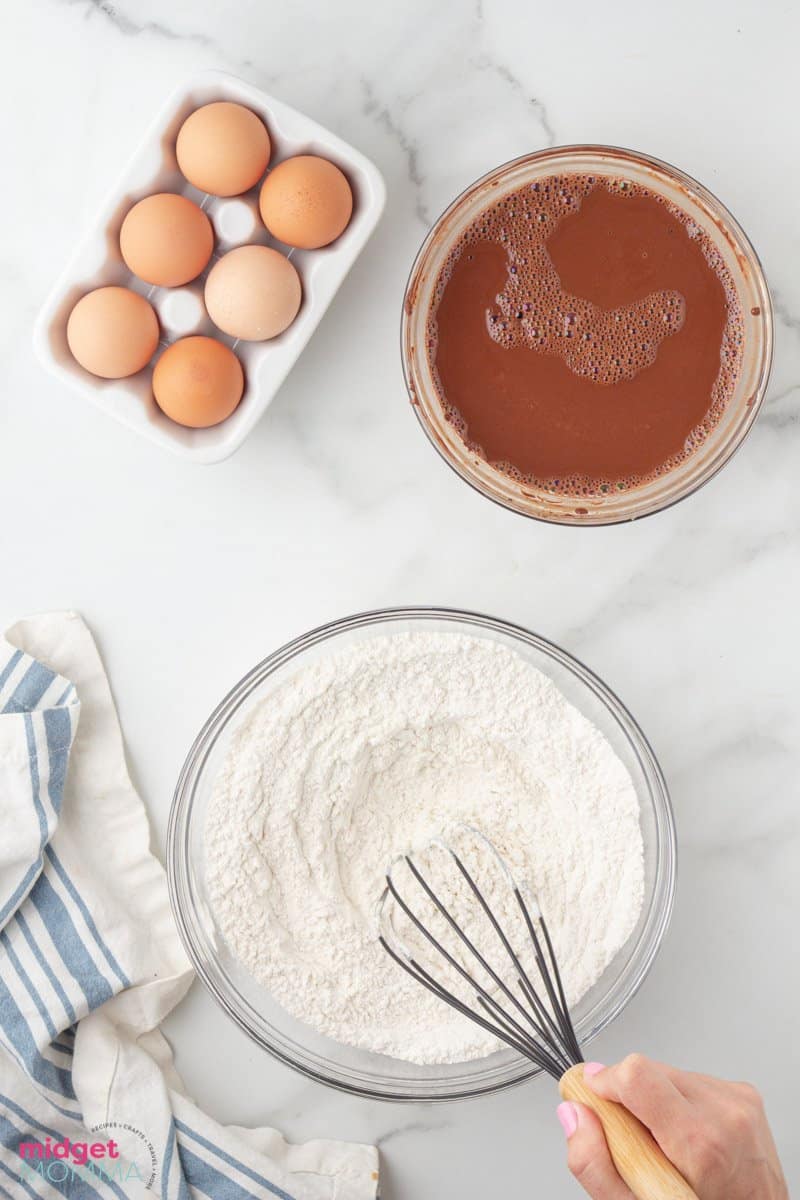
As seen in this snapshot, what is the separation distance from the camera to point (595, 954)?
1.21m

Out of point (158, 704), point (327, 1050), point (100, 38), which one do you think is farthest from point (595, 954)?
point (100, 38)

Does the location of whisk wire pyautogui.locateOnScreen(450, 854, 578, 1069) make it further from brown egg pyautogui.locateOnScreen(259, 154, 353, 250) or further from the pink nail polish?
brown egg pyautogui.locateOnScreen(259, 154, 353, 250)

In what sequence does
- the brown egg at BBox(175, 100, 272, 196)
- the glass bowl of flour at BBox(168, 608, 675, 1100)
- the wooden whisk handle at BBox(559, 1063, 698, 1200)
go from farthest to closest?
the glass bowl of flour at BBox(168, 608, 675, 1100) < the brown egg at BBox(175, 100, 272, 196) < the wooden whisk handle at BBox(559, 1063, 698, 1200)

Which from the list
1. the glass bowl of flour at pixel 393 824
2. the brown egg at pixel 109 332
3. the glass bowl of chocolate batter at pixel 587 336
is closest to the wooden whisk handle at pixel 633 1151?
the glass bowl of flour at pixel 393 824

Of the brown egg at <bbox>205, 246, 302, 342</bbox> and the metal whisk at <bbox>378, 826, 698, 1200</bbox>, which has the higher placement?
the brown egg at <bbox>205, 246, 302, 342</bbox>

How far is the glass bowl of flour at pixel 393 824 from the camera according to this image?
3.94 feet

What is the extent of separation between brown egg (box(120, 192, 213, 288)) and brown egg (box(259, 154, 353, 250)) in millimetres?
80

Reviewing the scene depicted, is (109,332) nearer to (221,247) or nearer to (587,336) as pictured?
(221,247)

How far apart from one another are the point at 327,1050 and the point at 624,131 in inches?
44.6

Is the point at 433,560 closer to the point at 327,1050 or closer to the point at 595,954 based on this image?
the point at 595,954

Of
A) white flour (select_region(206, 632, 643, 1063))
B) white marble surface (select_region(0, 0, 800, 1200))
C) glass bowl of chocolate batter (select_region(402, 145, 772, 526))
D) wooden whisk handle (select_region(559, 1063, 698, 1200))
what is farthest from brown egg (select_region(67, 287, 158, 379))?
wooden whisk handle (select_region(559, 1063, 698, 1200))

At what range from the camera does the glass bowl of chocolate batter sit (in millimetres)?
1150

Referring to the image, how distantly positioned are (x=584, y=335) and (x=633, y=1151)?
2.62ft

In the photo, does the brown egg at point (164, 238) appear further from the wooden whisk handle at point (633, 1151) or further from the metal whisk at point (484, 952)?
the wooden whisk handle at point (633, 1151)
